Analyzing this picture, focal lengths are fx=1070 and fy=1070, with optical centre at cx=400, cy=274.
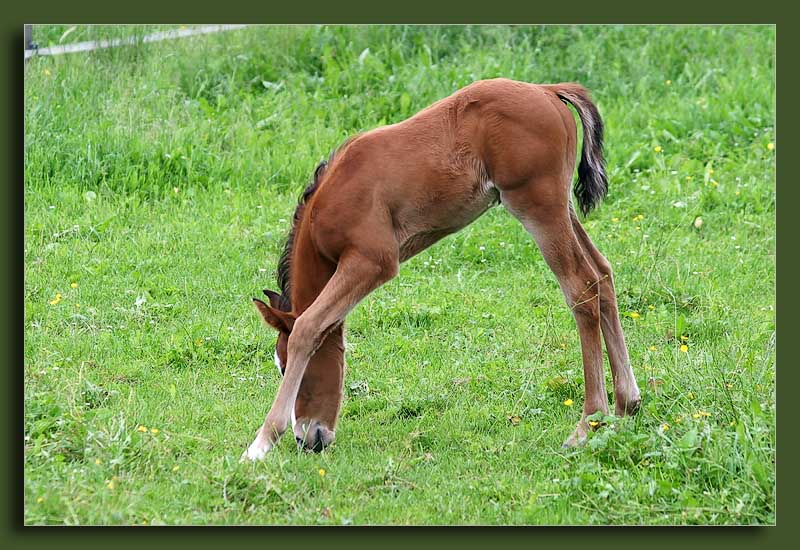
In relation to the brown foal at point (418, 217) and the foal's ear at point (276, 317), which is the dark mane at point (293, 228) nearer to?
the brown foal at point (418, 217)

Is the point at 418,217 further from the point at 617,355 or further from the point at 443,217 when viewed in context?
the point at 617,355

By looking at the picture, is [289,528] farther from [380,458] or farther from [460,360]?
[460,360]

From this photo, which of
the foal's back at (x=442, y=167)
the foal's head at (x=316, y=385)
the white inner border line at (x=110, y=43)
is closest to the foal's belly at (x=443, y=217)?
the foal's back at (x=442, y=167)

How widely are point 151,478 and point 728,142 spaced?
24.3ft

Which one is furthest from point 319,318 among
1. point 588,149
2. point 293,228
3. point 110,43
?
point 110,43

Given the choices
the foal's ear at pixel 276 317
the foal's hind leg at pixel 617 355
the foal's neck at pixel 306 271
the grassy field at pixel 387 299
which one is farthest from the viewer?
the foal's hind leg at pixel 617 355

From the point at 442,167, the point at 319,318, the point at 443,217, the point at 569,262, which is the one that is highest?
the point at 442,167

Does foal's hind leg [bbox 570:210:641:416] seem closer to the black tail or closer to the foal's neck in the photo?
the black tail

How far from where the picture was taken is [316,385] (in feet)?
19.6

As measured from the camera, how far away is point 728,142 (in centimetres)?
1070

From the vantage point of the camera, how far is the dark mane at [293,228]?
5992 millimetres

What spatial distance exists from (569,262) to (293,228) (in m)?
1.55

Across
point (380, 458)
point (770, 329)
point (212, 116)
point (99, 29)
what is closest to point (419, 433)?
point (380, 458)

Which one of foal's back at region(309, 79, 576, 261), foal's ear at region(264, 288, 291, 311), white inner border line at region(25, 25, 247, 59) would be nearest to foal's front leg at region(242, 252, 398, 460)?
foal's back at region(309, 79, 576, 261)
